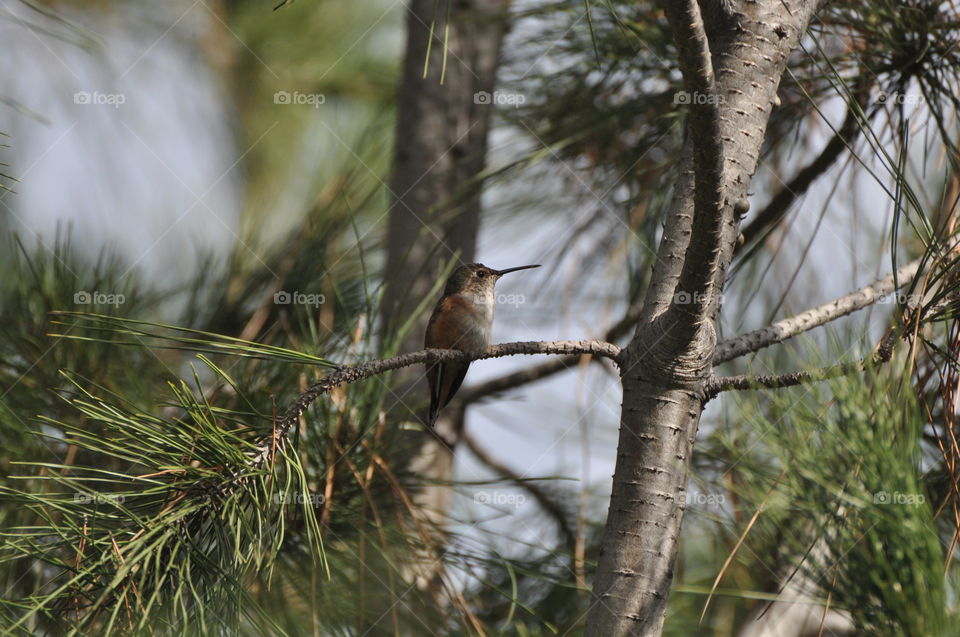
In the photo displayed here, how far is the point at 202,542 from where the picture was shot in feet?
4.61

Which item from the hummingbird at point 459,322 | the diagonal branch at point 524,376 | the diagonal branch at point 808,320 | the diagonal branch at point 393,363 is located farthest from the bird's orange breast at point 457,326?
the diagonal branch at point 808,320

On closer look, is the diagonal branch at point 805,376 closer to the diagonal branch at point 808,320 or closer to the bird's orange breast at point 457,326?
the diagonal branch at point 808,320

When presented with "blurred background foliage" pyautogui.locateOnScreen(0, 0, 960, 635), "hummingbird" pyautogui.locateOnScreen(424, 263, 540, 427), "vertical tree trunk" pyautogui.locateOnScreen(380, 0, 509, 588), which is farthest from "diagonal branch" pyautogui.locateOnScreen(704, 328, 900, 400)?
"vertical tree trunk" pyautogui.locateOnScreen(380, 0, 509, 588)

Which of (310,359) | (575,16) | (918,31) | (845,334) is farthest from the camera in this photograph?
(575,16)

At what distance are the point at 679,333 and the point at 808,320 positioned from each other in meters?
0.39

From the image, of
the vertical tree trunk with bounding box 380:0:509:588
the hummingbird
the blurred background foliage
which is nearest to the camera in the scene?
the blurred background foliage

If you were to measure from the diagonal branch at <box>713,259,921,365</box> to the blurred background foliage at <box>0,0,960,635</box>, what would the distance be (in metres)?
0.07

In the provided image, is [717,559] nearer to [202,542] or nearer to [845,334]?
[845,334]

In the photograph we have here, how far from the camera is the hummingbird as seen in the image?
3.03 metres

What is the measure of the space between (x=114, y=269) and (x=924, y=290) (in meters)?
2.42

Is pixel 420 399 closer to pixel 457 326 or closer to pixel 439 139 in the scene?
pixel 457 326

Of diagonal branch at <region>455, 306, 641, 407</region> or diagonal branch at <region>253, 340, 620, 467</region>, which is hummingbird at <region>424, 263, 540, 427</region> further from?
diagonal branch at <region>253, 340, 620, 467</region>

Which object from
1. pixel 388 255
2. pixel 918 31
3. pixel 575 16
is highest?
pixel 575 16

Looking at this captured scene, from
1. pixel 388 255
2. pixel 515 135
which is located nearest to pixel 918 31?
pixel 515 135
